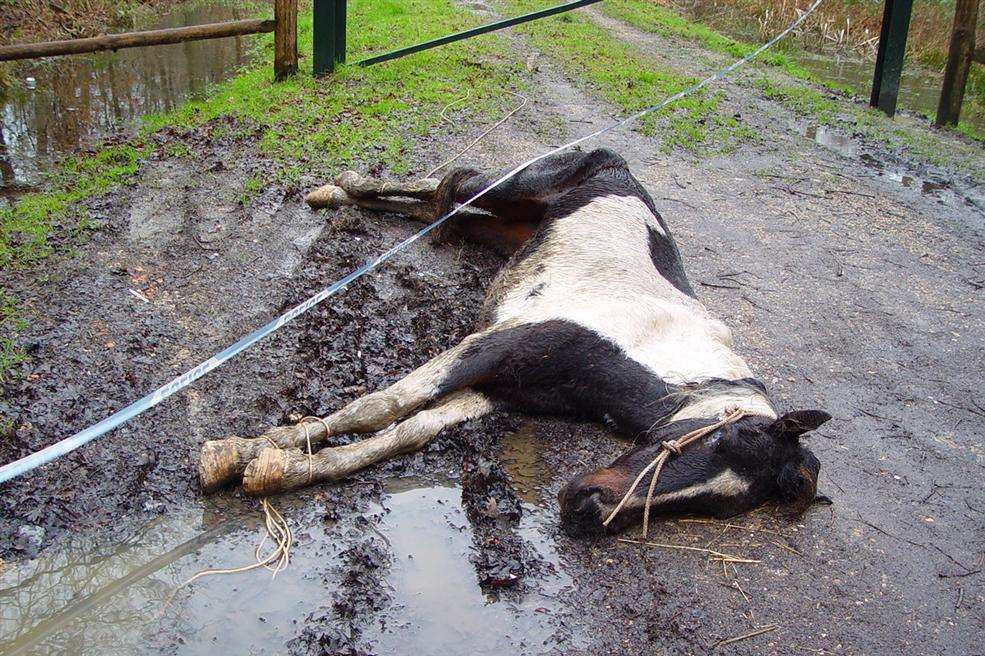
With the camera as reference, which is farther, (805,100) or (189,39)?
(805,100)

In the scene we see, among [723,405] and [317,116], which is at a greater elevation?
[317,116]

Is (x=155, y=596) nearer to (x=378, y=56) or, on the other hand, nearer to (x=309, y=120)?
(x=309, y=120)

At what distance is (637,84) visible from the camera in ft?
35.2

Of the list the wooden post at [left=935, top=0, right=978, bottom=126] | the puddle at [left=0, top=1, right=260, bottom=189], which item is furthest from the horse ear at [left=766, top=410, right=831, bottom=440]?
the wooden post at [left=935, top=0, right=978, bottom=126]

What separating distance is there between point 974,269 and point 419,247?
14.3 ft

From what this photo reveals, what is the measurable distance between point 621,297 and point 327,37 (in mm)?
6387

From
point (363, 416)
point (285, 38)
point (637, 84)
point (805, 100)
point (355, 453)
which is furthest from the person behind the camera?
point (805, 100)

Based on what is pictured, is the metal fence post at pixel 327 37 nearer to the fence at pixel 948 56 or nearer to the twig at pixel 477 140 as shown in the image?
the twig at pixel 477 140

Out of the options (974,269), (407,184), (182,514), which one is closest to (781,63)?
(974,269)

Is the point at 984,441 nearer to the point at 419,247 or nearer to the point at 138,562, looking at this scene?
the point at 419,247

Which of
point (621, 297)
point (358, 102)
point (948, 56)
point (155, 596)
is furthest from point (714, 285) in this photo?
point (948, 56)

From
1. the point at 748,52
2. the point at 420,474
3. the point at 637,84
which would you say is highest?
the point at 748,52

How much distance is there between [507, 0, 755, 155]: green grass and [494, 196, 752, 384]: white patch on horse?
3969 millimetres

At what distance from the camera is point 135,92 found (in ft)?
30.3
